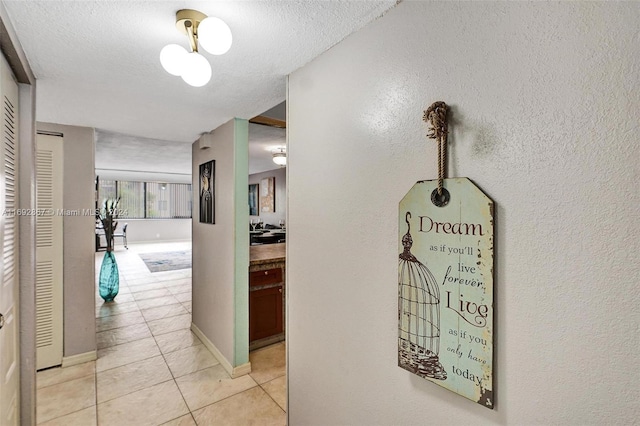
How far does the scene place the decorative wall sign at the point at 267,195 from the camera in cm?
666

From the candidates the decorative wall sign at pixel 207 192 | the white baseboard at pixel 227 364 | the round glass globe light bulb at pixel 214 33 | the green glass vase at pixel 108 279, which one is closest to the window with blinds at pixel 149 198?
the green glass vase at pixel 108 279

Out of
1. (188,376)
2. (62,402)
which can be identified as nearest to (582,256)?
(188,376)

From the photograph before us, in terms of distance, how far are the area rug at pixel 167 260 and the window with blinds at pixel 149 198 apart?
185 centimetres

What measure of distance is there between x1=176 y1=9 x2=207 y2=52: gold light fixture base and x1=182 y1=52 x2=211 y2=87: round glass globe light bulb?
6 centimetres

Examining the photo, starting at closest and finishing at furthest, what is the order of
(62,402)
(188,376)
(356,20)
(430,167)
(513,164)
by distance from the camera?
1. (513,164)
2. (430,167)
3. (356,20)
4. (62,402)
5. (188,376)

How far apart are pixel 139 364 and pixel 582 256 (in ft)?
10.5

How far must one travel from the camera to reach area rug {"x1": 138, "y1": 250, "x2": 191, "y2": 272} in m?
6.49

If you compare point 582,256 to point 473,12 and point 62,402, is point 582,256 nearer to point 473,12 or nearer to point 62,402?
point 473,12

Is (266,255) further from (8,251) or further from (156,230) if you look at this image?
(156,230)

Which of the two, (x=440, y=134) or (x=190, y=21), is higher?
(x=190, y=21)

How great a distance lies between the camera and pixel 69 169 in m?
2.68

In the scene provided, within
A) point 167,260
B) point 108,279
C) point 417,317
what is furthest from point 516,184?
point 167,260

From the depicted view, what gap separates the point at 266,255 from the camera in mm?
3154

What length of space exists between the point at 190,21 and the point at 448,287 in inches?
50.1
